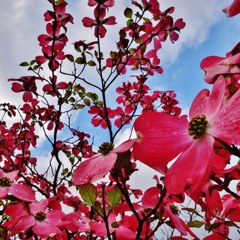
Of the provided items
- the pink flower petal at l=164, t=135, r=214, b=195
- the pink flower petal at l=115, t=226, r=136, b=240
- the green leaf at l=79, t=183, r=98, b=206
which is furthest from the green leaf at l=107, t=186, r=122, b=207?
the pink flower petal at l=164, t=135, r=214, b=195

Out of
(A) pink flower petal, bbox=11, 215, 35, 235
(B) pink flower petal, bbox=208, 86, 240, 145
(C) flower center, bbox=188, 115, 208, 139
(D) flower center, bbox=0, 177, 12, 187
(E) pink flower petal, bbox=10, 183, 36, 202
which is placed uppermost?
(D) flower center, bbox=0, 177, 12, 187

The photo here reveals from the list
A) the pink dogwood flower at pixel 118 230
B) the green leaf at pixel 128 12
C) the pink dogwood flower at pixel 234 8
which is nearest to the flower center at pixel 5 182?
the pink dogwood flower at pixel 118 230

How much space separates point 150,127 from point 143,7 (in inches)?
88.8

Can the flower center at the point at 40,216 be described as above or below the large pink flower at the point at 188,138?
above

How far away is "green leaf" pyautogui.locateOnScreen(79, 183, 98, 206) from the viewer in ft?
2.60

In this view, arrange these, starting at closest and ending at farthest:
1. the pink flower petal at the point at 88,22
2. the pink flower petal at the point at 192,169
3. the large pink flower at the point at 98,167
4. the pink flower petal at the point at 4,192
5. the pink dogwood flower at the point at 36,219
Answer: the pink flower petal at the point at 192,169
the large pink flower at the point at 98,167
the pink flower petal at the point at 4,192
the pink dogwood flower at the point at 36,219
the pink flower petal at the point at 88,22

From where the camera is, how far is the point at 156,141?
490 mm

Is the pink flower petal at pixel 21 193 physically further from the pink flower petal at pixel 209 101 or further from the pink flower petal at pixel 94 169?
the pink flower petal at pixel 209 101

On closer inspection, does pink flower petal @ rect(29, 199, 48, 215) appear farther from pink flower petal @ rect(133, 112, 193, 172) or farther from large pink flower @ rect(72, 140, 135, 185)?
pink flower petal @ rect(133, 112, 193, 172)

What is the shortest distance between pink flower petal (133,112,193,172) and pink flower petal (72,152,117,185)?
12 cm

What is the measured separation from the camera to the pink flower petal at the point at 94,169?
1.97ft

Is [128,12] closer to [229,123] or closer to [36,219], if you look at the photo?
[36,219]

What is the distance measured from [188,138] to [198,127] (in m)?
0.02

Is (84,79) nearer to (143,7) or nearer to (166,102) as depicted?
(143,7)
